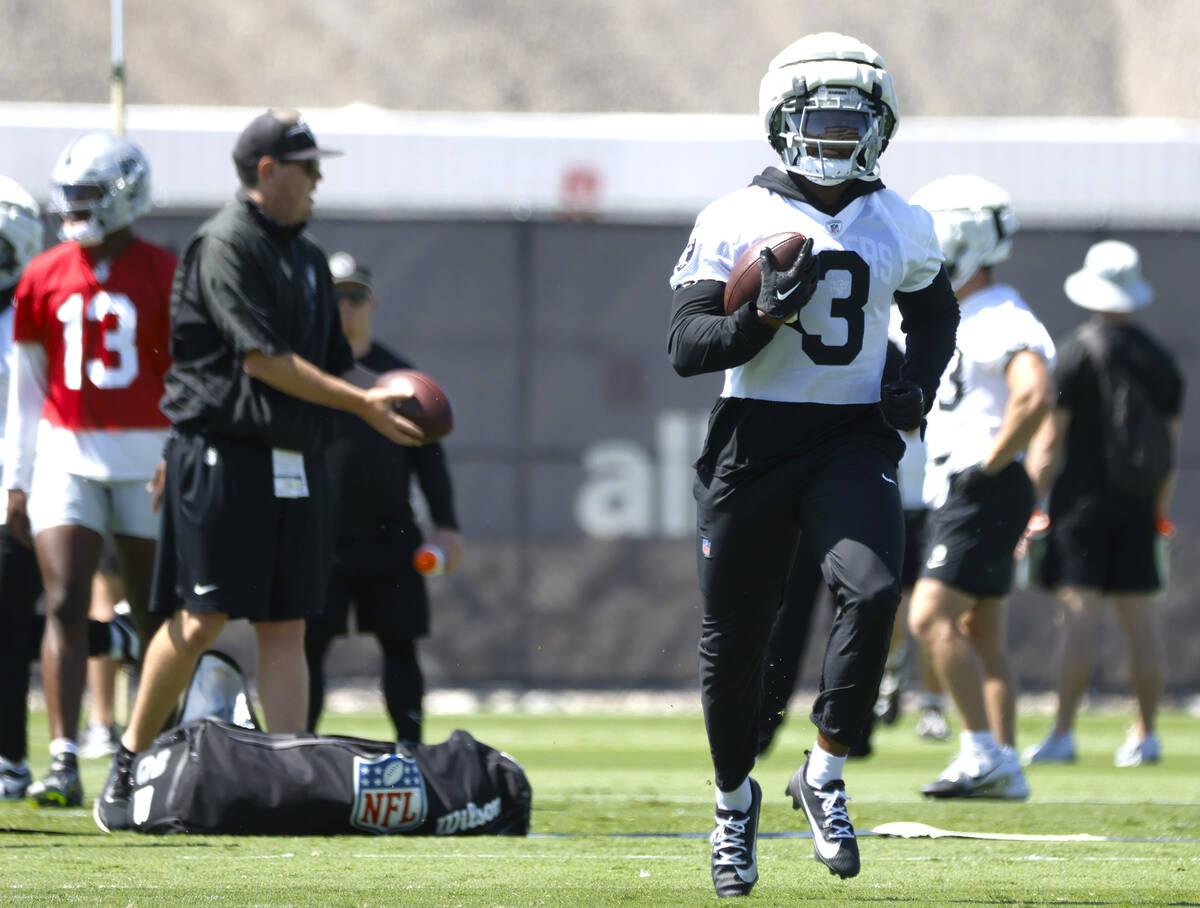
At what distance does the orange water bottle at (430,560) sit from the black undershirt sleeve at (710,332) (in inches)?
102

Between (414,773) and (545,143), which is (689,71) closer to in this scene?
(545,143)

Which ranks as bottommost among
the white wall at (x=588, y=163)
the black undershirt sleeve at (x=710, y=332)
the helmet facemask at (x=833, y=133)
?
the black undershirt sleeve at (x=710, y=332)

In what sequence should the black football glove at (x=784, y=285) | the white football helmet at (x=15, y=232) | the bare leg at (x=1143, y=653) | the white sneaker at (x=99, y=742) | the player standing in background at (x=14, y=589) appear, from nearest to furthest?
the black football glove at (x=784, y=285) < the player standing in background at (x=14, y=589) < the white football helmet at (x=15, y=232) < the white sneaker at (x=99, y=742) < the bare leg at (x=1143, y=653)

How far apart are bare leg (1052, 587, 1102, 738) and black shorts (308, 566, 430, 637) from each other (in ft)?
9.48

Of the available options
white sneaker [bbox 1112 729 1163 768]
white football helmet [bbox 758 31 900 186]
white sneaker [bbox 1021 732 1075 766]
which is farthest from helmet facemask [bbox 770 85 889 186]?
white sneaker [bbox 1112 729 1163 768]

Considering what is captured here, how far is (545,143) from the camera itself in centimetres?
1252

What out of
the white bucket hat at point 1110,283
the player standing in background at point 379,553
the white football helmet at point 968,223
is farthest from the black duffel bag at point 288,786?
the white bucket hat at point 1110,283

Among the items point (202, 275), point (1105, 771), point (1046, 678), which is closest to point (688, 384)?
point (1046, 678)

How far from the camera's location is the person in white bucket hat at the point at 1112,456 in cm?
930

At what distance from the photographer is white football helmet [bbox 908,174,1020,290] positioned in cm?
733

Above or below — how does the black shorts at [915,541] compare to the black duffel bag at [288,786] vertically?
above

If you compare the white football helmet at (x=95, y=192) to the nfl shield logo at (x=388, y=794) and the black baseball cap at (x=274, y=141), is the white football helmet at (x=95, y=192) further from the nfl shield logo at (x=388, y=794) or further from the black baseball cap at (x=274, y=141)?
the nfl shield logo at (x=388, y=794)

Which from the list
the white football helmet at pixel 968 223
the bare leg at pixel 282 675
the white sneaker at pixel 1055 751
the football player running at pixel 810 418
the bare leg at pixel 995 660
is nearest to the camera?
the football player running at pixel 810 418

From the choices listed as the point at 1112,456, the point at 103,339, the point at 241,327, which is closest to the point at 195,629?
the point at 241,327
